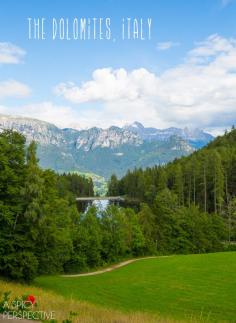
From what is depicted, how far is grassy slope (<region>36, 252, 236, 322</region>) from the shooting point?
32.4 meters

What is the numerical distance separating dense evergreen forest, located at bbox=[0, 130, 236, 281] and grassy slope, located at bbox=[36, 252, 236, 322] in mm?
4516

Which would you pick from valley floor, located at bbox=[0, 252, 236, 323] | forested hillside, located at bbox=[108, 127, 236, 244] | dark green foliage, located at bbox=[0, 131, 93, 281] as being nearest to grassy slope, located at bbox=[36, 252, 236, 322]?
valley floor, located at bbox=[0, 252, 236, 323]

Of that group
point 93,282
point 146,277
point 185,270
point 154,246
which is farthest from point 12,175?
point 154,246

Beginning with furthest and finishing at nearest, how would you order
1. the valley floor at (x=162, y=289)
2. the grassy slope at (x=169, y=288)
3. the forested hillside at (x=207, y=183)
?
1. the forested hillside at (x=207, y=183)
2. the grassy slope at (x=169, y=288)
3. the valley floor at (x=162, y=289)

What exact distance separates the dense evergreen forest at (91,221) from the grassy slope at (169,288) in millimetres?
4516

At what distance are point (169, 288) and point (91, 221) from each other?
24508 mm

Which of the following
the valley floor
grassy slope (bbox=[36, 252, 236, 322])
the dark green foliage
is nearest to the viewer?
the valley floor

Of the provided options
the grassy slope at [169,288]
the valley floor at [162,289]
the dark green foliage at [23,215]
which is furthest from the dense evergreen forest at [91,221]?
the grassy slope at [169,288]

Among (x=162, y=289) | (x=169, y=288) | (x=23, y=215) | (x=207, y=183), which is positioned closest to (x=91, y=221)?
(x=169, y=288)

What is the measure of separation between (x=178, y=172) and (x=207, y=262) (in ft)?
218

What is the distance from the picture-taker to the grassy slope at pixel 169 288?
1275 inches

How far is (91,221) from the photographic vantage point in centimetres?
6494

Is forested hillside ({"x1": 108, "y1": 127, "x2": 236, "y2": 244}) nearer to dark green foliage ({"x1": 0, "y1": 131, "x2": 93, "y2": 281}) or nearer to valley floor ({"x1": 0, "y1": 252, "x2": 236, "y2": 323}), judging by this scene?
valley floor ({"x1": 0, "y1": 252, "x2": 236, "y2": 323})

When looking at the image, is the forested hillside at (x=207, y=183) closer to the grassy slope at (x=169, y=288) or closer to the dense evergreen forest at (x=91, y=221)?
the dense evergreen forest at (x=91, y=221)
